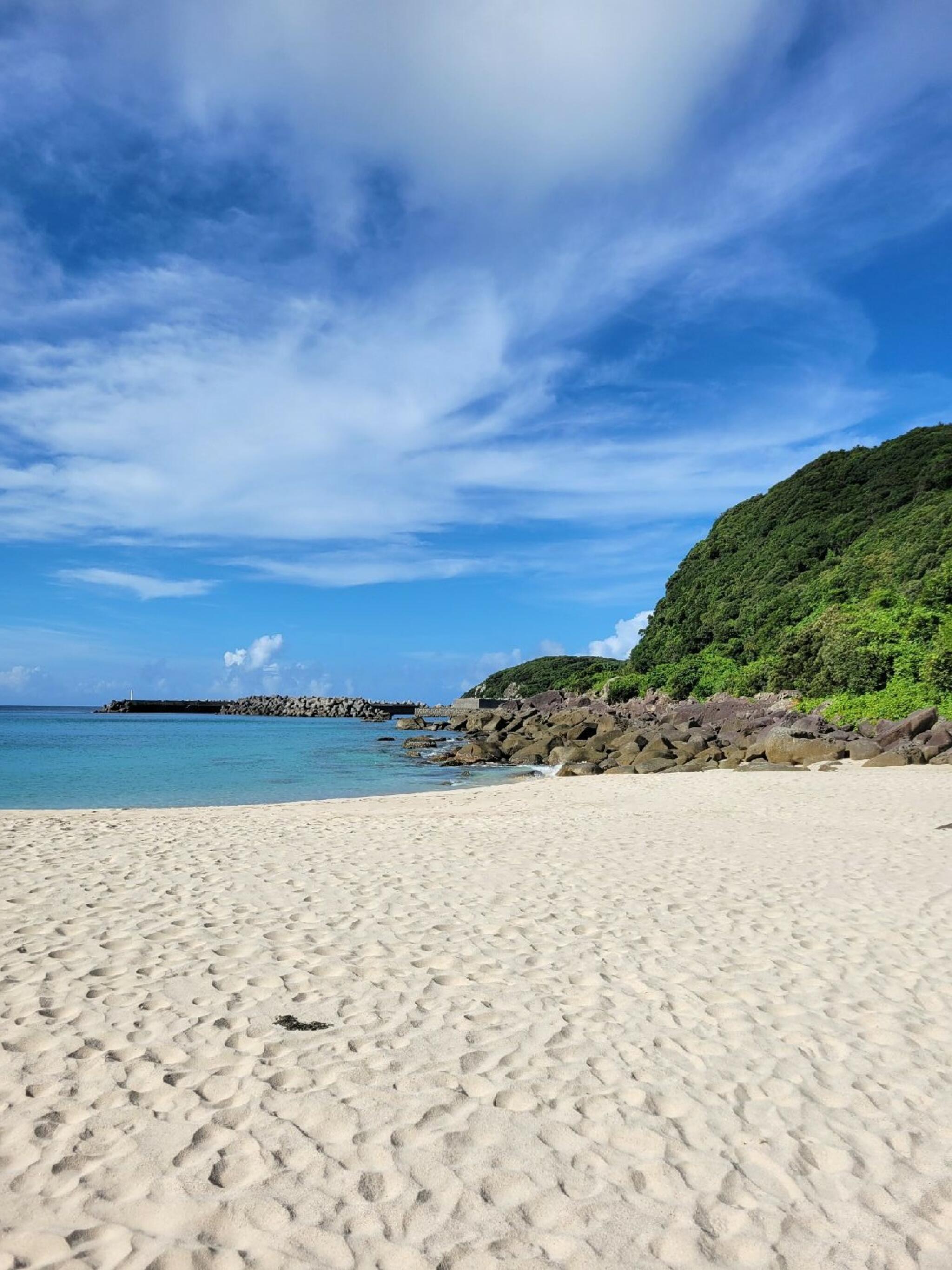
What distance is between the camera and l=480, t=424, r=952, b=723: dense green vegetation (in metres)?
35.2

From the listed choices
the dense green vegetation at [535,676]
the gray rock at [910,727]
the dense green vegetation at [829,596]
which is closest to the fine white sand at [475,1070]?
the gray rock at [910,727]

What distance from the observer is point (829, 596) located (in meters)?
50.2

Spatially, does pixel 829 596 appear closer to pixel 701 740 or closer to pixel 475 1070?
pixel 701 740

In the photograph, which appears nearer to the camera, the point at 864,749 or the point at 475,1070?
the point at 475,1070

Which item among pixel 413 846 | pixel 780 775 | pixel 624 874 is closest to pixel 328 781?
pixel 780 775

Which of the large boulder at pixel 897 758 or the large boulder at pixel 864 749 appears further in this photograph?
the large boulder at pixel 864 749

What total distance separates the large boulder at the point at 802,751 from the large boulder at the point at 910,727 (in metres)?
A: 1.26

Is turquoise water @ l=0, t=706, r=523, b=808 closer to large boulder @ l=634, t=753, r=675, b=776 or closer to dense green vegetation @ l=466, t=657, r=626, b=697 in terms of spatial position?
large boulder @ l=634, t=753, r=675, b=776

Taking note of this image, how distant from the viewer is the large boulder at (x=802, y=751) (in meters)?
24.2

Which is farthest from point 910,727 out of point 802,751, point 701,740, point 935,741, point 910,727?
point 701,740

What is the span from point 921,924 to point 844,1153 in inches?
174

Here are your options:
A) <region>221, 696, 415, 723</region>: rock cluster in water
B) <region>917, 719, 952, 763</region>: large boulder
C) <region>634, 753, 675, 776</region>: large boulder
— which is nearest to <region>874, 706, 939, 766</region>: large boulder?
<region>917, 719, 952, 763</region>: large boulder

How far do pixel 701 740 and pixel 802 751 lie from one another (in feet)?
18.9

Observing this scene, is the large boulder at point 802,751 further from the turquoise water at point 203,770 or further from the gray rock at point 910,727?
the turquoise water at point 203,770
